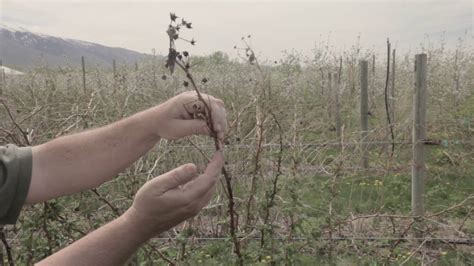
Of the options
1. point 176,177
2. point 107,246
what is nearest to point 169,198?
point 176,177

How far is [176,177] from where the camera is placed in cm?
135

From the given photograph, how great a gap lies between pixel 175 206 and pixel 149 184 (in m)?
0.09

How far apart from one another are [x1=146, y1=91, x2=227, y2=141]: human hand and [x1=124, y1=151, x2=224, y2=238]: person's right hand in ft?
0.84

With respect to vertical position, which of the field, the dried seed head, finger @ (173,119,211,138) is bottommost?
the field

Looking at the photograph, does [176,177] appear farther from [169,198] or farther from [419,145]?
[419,145]

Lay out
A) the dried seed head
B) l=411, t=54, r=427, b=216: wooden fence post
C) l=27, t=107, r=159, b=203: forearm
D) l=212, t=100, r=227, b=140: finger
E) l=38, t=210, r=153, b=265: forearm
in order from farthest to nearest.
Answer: l=411, t=54, r=427, b=216: wooden fence post < l=27, t=107, r=159, b=203: forearm < l=212, t=100, r=227, b=140: finger < the dried seed head < l=38, t=210, r=153, b=265: forearm

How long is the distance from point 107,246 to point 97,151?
52 centimetres

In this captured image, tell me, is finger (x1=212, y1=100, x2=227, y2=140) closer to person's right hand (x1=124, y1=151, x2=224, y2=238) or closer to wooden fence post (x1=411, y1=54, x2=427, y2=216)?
person's right hand (x1=124, y1=151, x2=224, y2=238)

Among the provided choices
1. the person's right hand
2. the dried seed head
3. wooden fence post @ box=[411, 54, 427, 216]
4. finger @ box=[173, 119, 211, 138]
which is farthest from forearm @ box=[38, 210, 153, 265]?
wooden fence post @ box=[411, 54, 427, 216]

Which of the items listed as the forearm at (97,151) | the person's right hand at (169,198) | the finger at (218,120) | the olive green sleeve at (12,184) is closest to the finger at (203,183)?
the person's right hand at (169,198)

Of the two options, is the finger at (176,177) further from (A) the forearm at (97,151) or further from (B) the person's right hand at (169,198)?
(A) the forearm at (97,151)

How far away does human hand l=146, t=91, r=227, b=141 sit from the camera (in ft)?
5.30

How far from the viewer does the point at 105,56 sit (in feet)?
533

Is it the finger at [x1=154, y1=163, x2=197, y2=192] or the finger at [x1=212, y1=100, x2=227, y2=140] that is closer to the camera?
the finger at [x1=154, y1=163, x2=197, y2=192]
